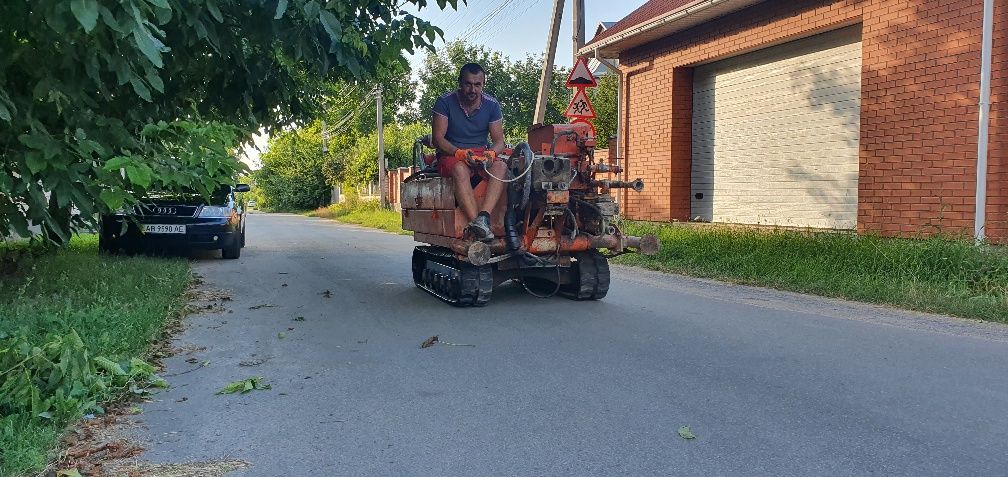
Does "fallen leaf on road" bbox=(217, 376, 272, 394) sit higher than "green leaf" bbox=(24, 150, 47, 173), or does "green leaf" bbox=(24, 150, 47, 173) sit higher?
"green leaf" bbox=(24, 150, 47, 173)

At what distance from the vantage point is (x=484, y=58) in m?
37.2

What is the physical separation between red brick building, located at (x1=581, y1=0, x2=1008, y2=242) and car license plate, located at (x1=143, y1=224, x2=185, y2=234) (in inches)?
338

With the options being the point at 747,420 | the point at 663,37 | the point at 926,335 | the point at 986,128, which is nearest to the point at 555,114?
the point at 663,37

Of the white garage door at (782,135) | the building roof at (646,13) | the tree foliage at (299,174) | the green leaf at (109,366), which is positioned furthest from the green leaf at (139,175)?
the tree foliage at (299,174)

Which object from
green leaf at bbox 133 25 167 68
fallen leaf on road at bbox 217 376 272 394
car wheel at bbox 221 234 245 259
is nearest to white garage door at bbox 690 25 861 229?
car wheel at bbox 221 234 245 259

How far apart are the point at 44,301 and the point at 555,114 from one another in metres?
30.5

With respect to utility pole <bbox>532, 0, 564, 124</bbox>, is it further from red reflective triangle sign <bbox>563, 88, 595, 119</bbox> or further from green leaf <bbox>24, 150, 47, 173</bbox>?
green leaf <bbox>24, 150, 47, 173</bbox>

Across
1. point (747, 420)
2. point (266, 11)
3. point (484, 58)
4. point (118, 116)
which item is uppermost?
point (484, 58)

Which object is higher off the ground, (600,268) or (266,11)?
(266,11)

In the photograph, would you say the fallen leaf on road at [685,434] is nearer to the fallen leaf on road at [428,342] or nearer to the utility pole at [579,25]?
the fallen leaf on road at [428,342]

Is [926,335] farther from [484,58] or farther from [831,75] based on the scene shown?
[484,58]

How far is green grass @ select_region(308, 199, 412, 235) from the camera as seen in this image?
2646 cm

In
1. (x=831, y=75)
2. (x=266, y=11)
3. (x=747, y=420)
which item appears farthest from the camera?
(x=831, y=75)

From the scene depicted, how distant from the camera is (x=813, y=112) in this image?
1253 cm
